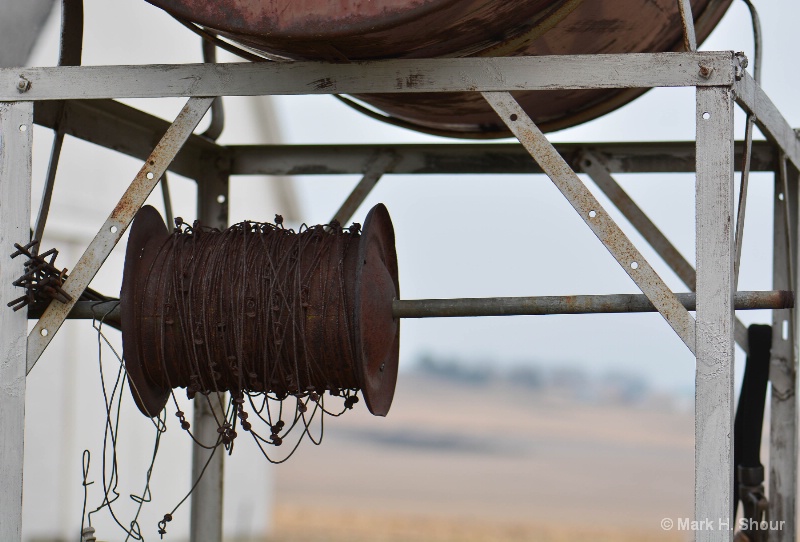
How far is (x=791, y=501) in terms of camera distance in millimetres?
4836

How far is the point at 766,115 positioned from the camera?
4.09 m

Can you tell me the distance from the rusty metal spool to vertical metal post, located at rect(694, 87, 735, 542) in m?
1.12

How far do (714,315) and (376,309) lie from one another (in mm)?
1168

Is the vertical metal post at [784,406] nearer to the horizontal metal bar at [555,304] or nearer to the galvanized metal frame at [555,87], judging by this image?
the galvanized metal frame at [555,87]

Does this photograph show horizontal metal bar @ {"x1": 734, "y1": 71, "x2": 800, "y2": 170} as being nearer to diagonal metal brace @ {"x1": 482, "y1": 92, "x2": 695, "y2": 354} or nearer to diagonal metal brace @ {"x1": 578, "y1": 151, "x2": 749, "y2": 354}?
diagonal metal brace @ {"x1": 482, "y1": 92, "x2": 695, "y2": 354}

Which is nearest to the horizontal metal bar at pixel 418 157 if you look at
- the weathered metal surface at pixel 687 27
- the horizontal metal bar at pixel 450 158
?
the horizontal metal bar at pixel 450 158

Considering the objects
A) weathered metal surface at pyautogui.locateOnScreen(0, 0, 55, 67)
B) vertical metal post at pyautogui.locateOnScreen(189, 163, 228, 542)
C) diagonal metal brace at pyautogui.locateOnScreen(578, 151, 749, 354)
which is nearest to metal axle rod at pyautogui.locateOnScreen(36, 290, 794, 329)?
diagonal metal brace at pyautogui.locateOnScreen(578, 151, 749, 354)

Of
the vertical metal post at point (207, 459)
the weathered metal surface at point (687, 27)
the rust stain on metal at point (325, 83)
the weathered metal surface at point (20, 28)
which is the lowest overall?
the vertical metal post at point (207, 459)

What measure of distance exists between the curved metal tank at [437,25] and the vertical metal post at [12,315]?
2.33ft

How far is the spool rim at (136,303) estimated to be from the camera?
3.80 m

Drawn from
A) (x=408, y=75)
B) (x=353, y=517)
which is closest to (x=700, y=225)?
(x=408, y=75)

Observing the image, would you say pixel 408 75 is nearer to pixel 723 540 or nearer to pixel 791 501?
pixel 723 540

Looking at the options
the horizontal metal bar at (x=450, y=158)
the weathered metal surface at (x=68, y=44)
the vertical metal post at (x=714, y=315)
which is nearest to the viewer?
the vertical metal post at (x=714, y=315)

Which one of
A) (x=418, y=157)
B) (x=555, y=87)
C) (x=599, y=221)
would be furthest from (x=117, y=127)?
(x=599, y=221)
